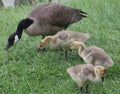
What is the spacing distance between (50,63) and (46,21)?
A: 0.84 m

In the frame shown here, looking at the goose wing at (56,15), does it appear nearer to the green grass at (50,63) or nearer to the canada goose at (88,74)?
the green grass at (50,63)

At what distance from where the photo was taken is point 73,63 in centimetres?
567

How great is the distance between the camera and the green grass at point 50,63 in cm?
494

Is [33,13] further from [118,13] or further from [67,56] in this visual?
[118,13]

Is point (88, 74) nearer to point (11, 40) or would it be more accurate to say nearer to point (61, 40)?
point (61, 40)

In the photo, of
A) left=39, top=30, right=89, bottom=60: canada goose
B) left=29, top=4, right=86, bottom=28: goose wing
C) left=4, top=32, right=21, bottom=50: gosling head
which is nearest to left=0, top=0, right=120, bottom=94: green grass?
left=4, top=32, right=21, bottom=50: gosling head

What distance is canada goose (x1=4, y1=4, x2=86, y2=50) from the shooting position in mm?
6094

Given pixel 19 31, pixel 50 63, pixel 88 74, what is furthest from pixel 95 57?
pixel 19 31

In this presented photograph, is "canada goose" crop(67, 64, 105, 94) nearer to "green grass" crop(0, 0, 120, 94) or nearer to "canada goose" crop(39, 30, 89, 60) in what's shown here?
"green grass" crop(0, 0, 120, 94)

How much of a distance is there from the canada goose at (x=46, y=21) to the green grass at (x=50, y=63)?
0.33m

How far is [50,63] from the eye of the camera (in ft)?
18.5

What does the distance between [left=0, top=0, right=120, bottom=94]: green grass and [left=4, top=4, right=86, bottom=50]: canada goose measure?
325 mm

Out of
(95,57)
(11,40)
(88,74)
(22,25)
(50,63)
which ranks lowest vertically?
(50,63)

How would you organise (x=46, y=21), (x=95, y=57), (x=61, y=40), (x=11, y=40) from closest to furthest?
1. (x=95, y=57)
2. (x=61, y=40)
3. (x=11, y=40)
4. (x=46, y=21)
